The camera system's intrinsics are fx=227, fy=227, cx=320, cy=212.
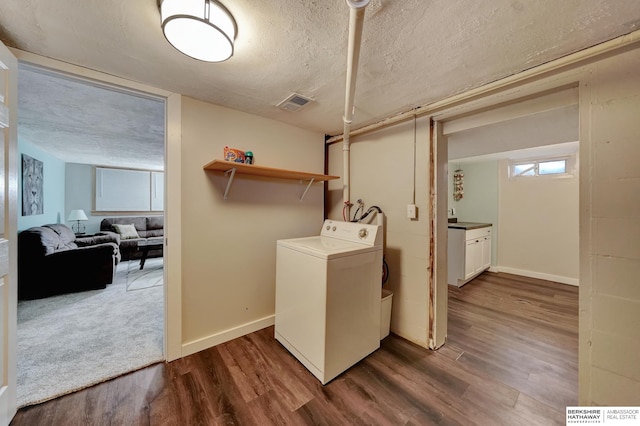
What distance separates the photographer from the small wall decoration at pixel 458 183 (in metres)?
4.49

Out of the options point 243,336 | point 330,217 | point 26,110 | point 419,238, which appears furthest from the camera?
point 330,217

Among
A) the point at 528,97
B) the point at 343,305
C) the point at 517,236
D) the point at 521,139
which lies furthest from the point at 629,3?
the point at 517,236

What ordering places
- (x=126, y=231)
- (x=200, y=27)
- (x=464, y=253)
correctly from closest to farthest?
(x=200, y=27)
(x=464, y=253)
(x=126, y=231)

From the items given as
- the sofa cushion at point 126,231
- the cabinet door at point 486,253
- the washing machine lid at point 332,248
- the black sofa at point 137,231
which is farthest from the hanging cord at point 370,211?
the sofa cushion at point 126,231

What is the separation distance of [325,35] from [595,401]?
239cm

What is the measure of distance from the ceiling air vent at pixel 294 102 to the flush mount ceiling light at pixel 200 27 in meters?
0.68

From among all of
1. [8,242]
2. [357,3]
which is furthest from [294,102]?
[8,242]

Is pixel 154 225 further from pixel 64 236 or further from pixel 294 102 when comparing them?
pixel 294 102

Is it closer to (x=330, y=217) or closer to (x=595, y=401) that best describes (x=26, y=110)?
(x=330, y=217)

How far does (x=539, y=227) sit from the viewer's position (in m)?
3.76

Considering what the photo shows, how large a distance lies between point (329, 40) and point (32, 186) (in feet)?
17.1

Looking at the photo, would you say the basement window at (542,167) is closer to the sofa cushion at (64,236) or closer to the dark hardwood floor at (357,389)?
the dark hardwood floor at (357,389)

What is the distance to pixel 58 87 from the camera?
1903mm

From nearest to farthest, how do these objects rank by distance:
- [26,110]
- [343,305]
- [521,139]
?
1. [343,305]
2. [26,110]
3. [521,139]
